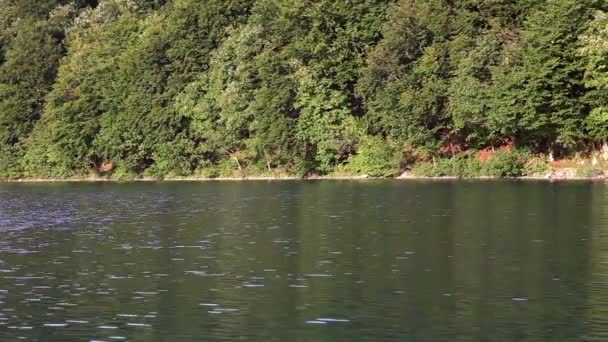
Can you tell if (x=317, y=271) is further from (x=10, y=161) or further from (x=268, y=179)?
(x=10, y=161)

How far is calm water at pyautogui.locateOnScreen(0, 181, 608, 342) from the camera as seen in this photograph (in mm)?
20594

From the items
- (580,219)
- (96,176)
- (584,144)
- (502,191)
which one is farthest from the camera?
(96,176)

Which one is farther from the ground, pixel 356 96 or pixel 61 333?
pixel 356 96

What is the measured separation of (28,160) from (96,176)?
374 inches

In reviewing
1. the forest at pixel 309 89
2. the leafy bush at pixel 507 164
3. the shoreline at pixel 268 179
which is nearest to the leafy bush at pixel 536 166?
the forest at pixel 309 89

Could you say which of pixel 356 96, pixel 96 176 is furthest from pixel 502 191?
pixel 96 176

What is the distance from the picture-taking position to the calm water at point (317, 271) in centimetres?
2059

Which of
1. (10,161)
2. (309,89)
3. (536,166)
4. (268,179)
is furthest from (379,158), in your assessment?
(10,161)

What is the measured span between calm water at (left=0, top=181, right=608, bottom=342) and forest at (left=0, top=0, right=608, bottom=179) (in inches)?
765

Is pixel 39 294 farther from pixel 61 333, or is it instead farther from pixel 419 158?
pixel 419 158

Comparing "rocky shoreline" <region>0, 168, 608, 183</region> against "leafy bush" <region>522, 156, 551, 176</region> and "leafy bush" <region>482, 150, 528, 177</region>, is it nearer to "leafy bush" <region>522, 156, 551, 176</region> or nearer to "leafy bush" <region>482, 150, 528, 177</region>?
"leafy bush" <region>522, 156, 551, 176</region>

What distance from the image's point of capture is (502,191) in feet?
189

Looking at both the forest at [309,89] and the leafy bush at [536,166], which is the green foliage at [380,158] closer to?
the forest at [309,89]

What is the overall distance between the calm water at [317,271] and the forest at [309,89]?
63.7 ft
